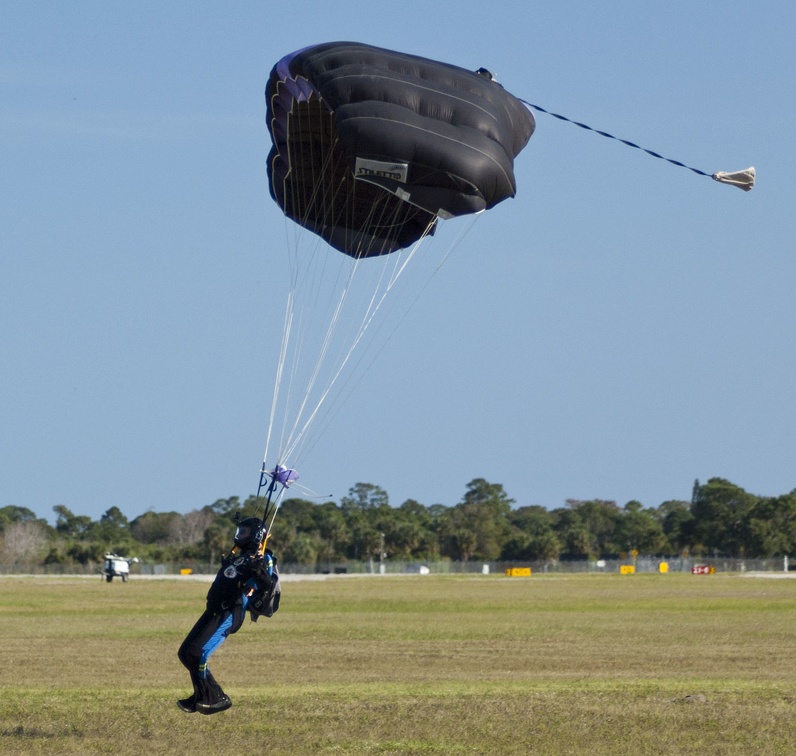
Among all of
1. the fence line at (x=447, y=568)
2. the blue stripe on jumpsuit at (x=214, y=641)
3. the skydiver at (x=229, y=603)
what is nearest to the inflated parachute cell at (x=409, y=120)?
the skydiver at (x=229, y=603)

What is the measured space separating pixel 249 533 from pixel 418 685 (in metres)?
4.82

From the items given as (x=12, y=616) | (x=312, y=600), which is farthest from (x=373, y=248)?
(x=312, y=600)

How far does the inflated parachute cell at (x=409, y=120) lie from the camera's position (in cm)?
1214

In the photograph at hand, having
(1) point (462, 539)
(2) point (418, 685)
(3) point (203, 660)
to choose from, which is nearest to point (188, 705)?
(3) point (203, 660)

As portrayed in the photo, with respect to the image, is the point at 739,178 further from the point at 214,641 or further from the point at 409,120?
the point at 214,641

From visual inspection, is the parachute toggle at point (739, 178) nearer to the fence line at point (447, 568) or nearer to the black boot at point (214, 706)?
the black boot at point (214, 706)

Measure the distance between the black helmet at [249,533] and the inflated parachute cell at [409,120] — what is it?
136 inches

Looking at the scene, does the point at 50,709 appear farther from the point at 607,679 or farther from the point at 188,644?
the point at 607,679

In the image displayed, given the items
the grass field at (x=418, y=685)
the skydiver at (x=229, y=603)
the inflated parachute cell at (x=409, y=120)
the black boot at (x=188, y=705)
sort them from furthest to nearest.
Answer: the inflated parachute cell at (x=409, y=120) < the skydiver at (x=229, y=603) < the black boot at (x=188, y=705) < the grass field at (x=418, y=685)

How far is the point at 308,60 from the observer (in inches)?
507

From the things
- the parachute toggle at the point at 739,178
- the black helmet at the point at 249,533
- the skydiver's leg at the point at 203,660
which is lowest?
the skydiver's leg at the point at 203,660

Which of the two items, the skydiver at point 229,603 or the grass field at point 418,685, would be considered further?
the skydiver at point 229,603

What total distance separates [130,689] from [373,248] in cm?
597

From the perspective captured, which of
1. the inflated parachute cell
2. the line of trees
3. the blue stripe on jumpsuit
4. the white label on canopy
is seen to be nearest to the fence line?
the line of trees
